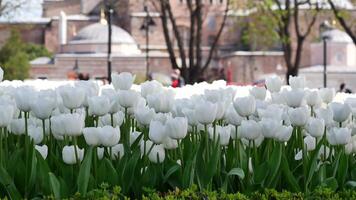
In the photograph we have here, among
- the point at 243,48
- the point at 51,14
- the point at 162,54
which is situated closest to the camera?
the point at 162,54

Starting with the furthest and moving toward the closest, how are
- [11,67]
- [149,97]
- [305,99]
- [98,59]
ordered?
[98,59] → [11,67] → [305,99] → [149,97]

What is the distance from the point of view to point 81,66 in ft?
222

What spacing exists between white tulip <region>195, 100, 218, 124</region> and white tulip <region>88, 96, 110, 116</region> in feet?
1.65

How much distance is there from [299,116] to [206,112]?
0.64 m

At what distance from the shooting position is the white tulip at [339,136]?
16.0ft

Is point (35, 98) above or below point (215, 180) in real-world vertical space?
above

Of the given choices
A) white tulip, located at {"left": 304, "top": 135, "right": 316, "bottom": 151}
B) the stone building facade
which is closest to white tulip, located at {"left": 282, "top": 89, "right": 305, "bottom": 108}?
white tulip, located at {"left": 304, "top": 135, "right": 316, "bottom": 151}

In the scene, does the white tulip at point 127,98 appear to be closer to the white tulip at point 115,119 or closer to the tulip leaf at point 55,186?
the white tulip at point 115,119

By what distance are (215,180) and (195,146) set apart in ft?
0.74

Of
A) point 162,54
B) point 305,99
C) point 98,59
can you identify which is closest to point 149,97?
point 305,99

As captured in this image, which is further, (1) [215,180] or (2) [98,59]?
(2) [98,59]

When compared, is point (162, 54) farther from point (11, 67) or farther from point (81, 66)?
point (11, 67)

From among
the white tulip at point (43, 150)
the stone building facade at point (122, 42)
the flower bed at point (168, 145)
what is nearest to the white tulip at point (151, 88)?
the flower bed at point (168, 145)

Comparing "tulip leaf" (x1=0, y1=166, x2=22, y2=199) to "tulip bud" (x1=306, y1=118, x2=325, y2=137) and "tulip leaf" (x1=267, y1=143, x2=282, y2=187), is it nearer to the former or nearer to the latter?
"tulip leaf" (x1=267, y1=143, x2=282, y2=187)
